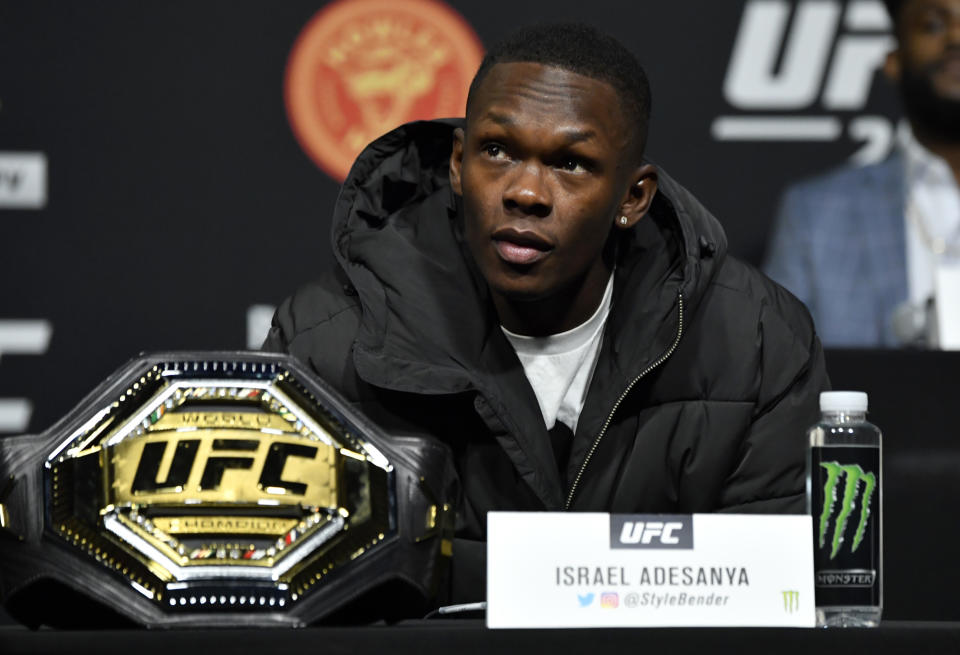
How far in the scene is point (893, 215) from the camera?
2.66 metres

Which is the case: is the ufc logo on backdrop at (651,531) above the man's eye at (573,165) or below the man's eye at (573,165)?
below

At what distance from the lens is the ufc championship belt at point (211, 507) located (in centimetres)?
81

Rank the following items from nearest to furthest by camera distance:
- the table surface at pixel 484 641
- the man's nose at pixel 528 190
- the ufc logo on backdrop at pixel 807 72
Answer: the table surface at pixel 484 641 → the man's nose at pixel 528 190 → the ufc logo on backdrop at pixel 807 72

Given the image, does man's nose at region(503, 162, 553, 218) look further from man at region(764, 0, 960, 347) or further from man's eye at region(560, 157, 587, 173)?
man at region(764, 0, 960, 347)

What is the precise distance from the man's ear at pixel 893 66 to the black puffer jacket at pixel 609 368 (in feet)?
4.56

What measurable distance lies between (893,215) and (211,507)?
210 cm

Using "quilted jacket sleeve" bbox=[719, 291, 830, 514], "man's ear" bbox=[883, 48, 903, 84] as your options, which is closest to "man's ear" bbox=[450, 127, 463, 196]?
"quilted jacket sleeve" bbox=[719, 291, 830, 514]

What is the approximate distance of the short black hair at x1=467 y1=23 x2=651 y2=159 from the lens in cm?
133

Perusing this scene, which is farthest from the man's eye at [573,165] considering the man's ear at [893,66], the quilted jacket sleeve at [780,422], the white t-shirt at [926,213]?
the man's ear at [893,66]

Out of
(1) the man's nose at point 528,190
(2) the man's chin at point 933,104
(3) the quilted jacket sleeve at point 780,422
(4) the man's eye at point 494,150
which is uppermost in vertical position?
(2) the man's chin at point 933,104

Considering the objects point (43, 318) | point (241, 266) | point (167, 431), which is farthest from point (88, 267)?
point (167, 431)

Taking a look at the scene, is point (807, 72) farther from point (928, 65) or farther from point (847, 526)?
point (847, 526)

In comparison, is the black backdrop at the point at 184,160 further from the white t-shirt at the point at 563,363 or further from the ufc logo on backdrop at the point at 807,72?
the white t-shirt at the point at 563,363

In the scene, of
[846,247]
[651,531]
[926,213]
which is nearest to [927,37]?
[926,213]
